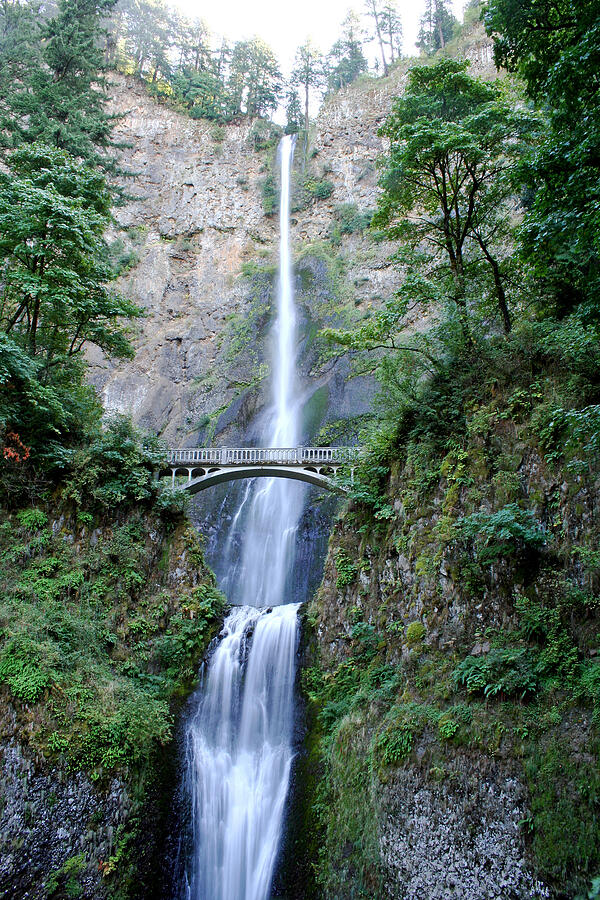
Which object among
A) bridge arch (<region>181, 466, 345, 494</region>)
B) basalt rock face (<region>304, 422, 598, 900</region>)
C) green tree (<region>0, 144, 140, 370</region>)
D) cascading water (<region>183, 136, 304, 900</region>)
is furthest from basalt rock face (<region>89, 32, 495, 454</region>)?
basalt rock face (<region>304, 422, 598, 900</region>)

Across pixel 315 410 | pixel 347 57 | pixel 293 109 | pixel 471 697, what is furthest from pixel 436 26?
pixel 471 697

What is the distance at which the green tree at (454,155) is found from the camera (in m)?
10.2

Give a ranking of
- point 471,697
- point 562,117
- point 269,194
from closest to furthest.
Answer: point 562,117 < point 471,697 < point 269,194

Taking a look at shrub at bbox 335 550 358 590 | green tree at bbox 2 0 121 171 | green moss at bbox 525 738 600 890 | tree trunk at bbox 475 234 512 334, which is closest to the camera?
green moss at bbox 525 738 600 890

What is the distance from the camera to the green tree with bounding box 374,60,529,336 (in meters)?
10.2

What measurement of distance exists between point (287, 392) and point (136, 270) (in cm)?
1401

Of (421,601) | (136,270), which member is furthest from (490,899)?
(136,270)

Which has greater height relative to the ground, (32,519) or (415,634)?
(32,519)

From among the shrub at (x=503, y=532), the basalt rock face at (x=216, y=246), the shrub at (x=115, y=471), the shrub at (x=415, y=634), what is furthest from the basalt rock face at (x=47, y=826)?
the basalt rock face at (x=216, y=246)

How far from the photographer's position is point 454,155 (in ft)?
39.3

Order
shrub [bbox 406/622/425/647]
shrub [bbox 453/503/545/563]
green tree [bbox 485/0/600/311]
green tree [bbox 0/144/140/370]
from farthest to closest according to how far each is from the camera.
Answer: green tree [bbox 0/144/140/370]
shrub [bbox 406/622/425/647]
shrub [bbox 453/503/545/563]
green tree [bbox 485/0/600/311]

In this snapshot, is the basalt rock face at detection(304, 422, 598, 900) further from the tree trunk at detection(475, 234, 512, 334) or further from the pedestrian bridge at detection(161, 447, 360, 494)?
the pedestrian bridge at detection(161, 447, 360, 494)

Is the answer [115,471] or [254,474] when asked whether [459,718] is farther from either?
[254,474]

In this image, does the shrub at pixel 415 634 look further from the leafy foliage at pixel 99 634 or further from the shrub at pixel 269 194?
the shrub at pixel 269 194
